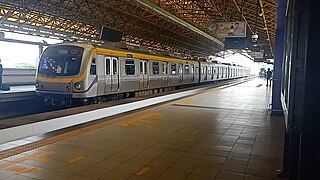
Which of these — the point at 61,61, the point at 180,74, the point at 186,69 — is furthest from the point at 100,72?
the point at 186,69

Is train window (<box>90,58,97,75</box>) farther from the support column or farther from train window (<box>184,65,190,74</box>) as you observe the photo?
train window (<box>184,65,190,74</box>)

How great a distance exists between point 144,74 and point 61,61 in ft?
15.5

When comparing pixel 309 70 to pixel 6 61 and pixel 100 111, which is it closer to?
pixel 100 111

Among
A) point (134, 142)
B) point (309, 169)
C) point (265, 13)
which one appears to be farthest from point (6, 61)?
point (309, 169)

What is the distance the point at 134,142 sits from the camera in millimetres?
5207

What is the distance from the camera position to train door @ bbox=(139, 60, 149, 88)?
43.8 ft

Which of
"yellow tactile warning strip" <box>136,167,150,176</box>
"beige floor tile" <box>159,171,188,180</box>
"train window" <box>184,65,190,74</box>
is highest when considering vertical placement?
"train window" <box>184,65,190,74</box>

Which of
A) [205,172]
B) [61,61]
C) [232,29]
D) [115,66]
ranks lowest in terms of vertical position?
[205,172]

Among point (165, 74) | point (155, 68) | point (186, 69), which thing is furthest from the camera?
point (186, 69)

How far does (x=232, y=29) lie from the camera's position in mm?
13531

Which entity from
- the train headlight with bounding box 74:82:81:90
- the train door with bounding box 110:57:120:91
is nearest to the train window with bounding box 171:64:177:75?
the train door with bounding box 110:57:120:91

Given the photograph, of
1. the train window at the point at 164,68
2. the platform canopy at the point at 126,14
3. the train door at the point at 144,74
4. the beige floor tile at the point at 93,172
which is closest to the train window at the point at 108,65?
the train door at the point at 144,74

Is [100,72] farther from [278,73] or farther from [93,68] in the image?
[278,73]

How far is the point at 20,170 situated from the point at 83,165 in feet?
2.57
